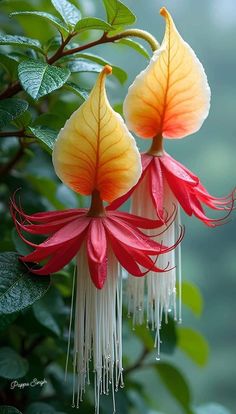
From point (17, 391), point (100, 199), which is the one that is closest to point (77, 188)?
point (100, 199)

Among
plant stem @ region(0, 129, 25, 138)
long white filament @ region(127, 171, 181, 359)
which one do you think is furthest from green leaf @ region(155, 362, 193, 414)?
plant stem @ region(0, 129, 25, 138)

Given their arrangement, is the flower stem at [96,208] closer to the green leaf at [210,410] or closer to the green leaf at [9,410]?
the green leaf at [9,410]

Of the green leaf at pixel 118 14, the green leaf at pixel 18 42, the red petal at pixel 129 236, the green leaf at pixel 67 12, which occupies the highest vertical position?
the green leaf at pixel 118 14

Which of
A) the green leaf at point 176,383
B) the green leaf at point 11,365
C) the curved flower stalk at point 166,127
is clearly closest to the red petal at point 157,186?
the curved flower stalk at point 166,127

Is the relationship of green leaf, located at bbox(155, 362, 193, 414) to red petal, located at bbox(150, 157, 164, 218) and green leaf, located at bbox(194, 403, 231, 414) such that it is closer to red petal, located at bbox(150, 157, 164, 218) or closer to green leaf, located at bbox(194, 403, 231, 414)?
green leaf, located at bbox(194, 403, 231, 414)

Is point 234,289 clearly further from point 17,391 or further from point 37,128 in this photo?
point 37,128

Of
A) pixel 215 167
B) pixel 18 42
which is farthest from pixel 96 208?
pixel 215 167

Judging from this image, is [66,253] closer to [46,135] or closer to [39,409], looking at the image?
[46,135]
